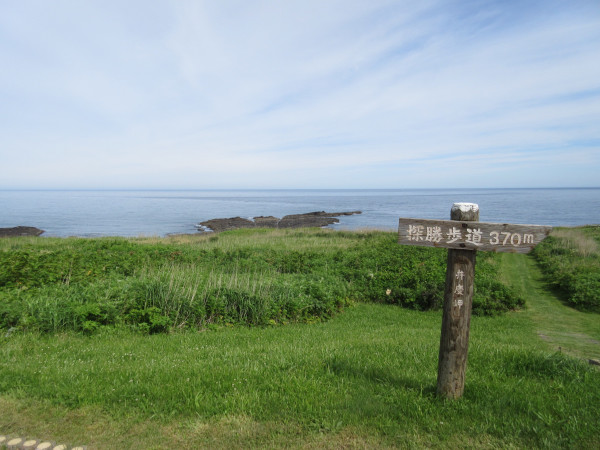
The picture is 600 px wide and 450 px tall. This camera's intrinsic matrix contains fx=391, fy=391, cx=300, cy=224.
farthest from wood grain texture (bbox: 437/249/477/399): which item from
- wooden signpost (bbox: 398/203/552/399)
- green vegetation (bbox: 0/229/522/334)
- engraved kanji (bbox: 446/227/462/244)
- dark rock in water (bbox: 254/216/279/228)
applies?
dark rock in water (bbox: 254/216/279/228)

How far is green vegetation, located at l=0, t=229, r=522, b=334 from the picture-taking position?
827cm

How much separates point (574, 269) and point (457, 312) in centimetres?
1450

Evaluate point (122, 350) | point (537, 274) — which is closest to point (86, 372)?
point (122, 350)

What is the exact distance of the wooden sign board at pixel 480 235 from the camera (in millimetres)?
4027

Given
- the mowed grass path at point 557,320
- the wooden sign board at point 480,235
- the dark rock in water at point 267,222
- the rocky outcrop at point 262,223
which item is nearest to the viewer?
the wooden sign board at point 480,235

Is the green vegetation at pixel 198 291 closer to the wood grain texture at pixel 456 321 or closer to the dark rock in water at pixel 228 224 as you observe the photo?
the wood grain texture at pixel 456 321

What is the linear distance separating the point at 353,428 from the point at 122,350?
14.6ft

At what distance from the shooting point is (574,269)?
612 inches

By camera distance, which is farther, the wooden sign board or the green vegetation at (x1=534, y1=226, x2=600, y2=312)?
the green vegetation at (x1=534, y1=226, x2=600, y2=312)

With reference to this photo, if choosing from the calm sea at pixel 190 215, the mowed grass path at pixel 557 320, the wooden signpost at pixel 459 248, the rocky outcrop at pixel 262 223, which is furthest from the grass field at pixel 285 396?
the rocky outcrop at pixel 262 223

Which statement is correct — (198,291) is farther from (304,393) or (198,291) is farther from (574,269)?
(574,269)

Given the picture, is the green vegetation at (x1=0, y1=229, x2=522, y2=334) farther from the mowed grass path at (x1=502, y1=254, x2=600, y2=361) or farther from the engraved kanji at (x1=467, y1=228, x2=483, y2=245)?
the engraved kanji at (x1=467, y1=228, x2=483, y2=245)

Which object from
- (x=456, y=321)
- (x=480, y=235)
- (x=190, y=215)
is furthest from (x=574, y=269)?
(x=190, y=215)

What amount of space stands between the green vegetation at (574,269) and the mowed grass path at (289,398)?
810 centimetres
